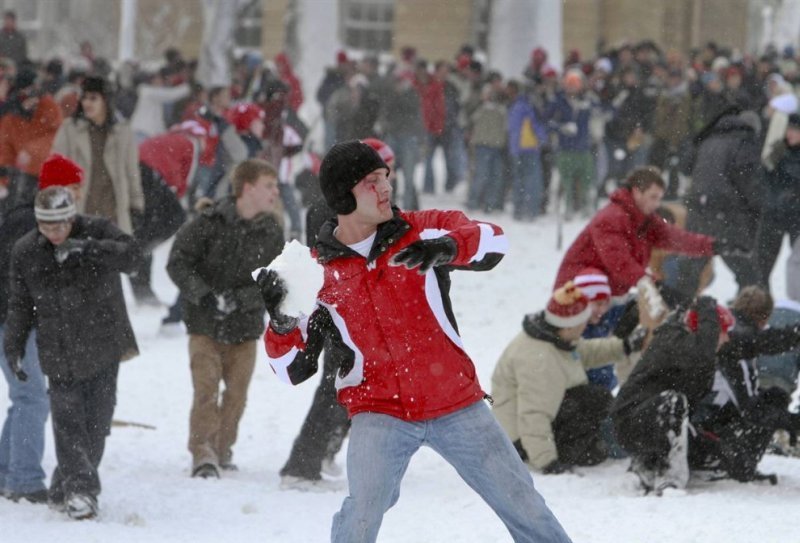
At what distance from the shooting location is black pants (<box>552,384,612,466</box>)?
7949 mm

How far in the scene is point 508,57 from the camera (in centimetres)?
2248

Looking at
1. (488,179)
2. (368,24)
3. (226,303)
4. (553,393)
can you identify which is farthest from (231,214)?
(368,24)

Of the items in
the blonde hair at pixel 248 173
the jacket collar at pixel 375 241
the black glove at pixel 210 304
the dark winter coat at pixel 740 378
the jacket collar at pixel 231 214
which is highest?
the jacket collar at pixel 375 241

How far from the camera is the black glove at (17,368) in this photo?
6.97 metres

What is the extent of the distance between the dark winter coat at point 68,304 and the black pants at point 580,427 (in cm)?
247

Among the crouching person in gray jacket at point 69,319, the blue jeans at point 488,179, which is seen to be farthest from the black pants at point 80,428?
the blue jeans at point 488,179

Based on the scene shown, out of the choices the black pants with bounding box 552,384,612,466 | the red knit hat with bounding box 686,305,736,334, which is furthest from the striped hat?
the red knit hat with bounding box 686,305,736,334

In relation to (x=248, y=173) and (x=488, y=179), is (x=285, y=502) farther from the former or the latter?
(x=488, y=179)

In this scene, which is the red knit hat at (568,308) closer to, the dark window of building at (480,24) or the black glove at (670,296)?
the black glove at (670,296)

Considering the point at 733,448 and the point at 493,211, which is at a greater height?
the point at 733,448

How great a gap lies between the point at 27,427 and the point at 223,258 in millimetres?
1401

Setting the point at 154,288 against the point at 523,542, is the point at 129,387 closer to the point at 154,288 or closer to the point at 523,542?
the point at 154,288

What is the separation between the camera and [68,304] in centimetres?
702

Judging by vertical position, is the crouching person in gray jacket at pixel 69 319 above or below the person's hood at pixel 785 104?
below
